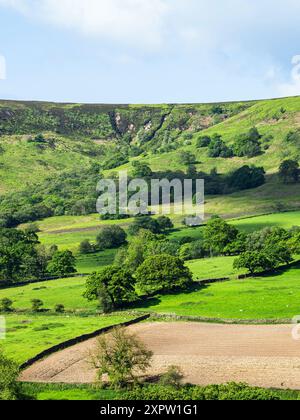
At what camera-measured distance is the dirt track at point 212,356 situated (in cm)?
7038

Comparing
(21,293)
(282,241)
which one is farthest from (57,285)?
(282,241)

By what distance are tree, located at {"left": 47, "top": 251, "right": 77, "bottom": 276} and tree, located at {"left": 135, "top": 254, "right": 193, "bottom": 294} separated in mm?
26404

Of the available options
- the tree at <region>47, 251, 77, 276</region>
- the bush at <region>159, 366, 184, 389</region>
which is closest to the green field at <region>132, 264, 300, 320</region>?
the bush at <region>159, 366, 184, 389</region>

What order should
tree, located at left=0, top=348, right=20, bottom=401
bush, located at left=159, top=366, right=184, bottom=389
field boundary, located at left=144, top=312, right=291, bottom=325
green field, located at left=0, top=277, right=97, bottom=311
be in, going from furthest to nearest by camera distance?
green field, located at left=0, top=277, right=97, bottom=311 < field boundary, located at left=144, top=312, right=291, bottom=325 < bush, located at left=159, top=366, right=184, bottom=389 < tree, located at left=0, top=348, right=20, bottom=401

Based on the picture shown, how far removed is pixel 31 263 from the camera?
147625 millimetres

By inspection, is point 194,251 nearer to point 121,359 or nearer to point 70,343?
point 70,343

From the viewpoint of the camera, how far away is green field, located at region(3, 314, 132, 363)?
85.1 meters

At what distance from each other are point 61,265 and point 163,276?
33.4 m

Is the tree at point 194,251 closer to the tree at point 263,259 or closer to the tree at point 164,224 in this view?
the tree at point 263,259

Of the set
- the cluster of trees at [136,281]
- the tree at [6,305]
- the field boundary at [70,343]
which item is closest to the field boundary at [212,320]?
the field boundary at [70,343]

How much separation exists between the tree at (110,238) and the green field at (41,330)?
62.3 meters

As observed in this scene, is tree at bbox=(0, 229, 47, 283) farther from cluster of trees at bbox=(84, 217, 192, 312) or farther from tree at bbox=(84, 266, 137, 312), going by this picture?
tree at bbox=(84, 266, 137, 312)

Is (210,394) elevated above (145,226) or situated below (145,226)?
below

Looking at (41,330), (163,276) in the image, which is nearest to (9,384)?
(41,330)
